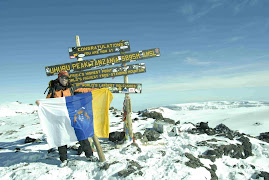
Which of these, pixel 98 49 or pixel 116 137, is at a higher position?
pixel 98 49

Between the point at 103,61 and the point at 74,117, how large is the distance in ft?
9.90

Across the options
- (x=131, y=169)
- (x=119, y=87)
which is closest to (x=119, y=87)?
(x=119, y=87)

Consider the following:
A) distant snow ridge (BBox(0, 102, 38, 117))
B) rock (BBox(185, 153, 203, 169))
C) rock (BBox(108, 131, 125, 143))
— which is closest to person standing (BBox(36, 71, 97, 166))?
rock (BBox(108, 131, 125, 143))

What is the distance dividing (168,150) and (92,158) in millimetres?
2714

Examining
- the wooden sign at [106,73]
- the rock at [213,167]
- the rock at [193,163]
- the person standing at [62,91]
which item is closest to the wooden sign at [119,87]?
the wooden sign at [106,73]

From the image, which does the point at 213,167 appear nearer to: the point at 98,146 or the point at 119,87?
the point at 98,146

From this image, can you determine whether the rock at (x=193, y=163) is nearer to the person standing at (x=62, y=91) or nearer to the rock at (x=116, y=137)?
the person standing at (x=62, y=91)

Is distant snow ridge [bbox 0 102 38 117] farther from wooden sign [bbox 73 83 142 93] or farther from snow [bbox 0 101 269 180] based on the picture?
wooden sign [bbox 73 83 142 93]

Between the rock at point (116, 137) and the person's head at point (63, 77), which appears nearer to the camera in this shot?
the person's head at point (63, 77)

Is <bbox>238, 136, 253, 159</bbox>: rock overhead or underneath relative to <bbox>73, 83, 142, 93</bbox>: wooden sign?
underneath

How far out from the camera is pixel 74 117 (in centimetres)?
458

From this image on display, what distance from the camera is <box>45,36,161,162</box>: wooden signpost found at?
6508mm

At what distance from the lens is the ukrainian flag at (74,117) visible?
444 centimetres

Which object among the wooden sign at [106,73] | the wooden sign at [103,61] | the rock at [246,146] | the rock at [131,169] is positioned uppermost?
the wooden sign at [103,61]
